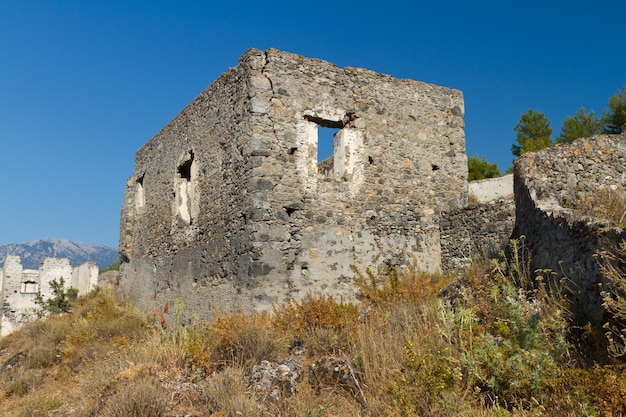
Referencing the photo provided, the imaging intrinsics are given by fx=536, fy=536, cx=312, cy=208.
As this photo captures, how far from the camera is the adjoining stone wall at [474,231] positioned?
31.8ft

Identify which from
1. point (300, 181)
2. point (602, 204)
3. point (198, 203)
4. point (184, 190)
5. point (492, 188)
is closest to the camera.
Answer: point (602, 204)

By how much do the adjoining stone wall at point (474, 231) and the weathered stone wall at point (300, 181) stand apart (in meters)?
0.25

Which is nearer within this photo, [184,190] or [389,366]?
[389,366]

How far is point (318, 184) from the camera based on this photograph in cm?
965

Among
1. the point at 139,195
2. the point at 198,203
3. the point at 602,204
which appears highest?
the point at 139,195

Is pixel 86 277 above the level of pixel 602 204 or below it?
below

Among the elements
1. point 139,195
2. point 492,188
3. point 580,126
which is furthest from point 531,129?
point 139,195

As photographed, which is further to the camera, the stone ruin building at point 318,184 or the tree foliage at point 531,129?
the tree foliage at point 531,129

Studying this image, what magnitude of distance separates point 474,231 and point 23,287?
21.7 m

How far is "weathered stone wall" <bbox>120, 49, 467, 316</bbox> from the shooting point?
9.12 metres

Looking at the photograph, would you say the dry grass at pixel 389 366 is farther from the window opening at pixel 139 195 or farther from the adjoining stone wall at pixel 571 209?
the window opening at pixel 139 195

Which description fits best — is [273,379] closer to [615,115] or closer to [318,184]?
[318,184]

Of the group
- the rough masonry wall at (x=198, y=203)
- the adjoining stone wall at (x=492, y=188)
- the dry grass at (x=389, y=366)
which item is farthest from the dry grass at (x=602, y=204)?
the adjoining stone wall at (x=492, y=188)

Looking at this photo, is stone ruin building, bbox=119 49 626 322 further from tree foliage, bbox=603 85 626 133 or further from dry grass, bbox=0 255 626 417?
tree foliage, bbox=603 85 626 133
